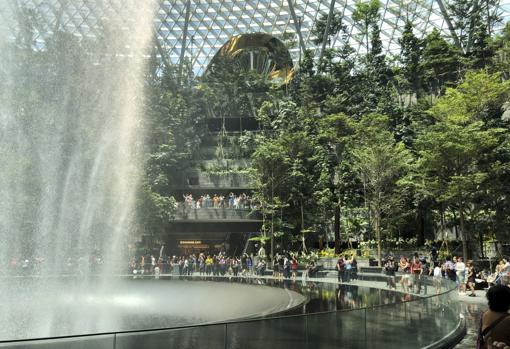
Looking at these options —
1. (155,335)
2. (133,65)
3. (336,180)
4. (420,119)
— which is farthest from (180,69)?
(155,335)

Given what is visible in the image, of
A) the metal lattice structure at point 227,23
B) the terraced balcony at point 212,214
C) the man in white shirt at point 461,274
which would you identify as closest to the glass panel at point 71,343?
the man in white shirt at point 461,274

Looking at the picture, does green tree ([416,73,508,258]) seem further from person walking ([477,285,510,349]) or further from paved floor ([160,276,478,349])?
person walking ([477,285,510,349])

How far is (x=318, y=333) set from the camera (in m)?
7.59

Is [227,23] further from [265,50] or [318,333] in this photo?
[318,333]

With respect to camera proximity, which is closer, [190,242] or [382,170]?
[382,170]

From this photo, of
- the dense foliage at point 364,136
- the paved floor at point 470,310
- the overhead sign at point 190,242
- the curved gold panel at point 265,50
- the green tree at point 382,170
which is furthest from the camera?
the curved gold panel at point 265,50

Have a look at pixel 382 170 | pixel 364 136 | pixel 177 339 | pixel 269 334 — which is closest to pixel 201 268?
pixel 382 170

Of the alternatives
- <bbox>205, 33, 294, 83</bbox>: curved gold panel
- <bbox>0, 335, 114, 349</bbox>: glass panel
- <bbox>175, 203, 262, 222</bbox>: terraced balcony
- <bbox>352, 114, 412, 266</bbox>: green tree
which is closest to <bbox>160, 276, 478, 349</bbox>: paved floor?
<bbox>0, 335, 114, 349</bbox>: glass panel

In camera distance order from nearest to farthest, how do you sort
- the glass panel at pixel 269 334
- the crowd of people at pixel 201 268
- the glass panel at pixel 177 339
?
the glass panel at pixel 177 339 → the glass panel at pixel 269 334 → the crowd of people at pixel 201 268

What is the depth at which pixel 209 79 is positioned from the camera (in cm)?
7356

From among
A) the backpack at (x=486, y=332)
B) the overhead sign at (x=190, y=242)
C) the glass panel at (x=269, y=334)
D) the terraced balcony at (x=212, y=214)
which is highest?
the terraced balcony at (x=212, y=214)

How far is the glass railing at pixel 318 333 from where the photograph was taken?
615 cm

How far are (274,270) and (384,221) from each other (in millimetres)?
10953

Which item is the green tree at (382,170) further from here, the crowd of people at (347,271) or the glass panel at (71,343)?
the glass panel at (71,343)
